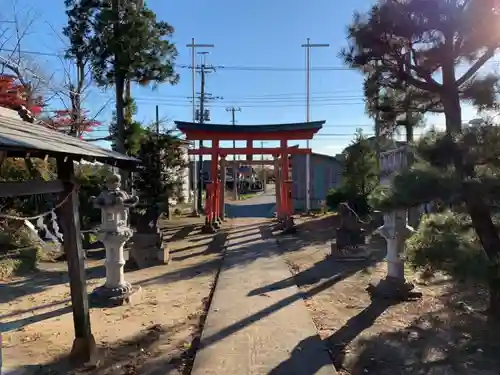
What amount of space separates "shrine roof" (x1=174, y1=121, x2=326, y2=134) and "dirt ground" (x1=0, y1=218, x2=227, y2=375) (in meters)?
6.02

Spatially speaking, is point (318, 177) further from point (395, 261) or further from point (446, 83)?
point (446, 83)

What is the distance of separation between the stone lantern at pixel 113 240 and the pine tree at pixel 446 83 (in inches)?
140

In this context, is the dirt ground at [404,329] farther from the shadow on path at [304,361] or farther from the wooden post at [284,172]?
the wooden post at [284,172]

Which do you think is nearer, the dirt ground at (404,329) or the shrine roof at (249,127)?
the dirt ground at (404,329)

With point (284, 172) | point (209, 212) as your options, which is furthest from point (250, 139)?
point (209, 212)

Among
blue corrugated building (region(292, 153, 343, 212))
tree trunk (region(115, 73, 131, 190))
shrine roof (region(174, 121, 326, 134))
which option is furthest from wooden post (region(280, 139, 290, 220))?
blue corrugated building (region(292, 153, 343, 212))

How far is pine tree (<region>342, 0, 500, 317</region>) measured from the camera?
3.56m

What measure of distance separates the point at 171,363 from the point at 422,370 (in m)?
2.07

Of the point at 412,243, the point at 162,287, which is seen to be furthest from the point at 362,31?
the point at 162,287

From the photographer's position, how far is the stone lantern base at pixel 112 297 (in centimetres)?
564

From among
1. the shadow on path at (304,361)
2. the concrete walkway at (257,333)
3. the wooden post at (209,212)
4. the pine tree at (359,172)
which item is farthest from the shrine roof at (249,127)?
the shadow on path at (304,361)

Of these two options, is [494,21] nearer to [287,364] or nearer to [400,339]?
[400,339]

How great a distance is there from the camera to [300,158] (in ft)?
70.5

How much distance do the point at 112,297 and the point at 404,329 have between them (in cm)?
353
